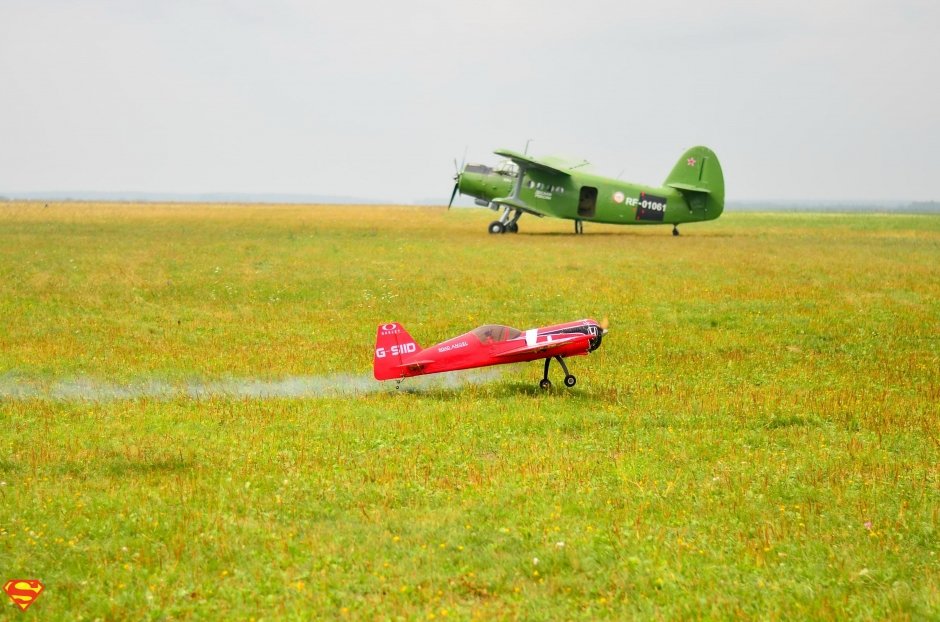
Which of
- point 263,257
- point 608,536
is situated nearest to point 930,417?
point 608,536

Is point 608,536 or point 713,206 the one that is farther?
point 713,206

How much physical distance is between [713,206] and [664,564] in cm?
4553

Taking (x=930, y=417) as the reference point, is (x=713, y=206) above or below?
above

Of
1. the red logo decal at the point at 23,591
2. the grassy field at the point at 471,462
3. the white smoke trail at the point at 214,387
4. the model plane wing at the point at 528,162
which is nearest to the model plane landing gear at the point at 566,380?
the grassy field at the point at 471,462

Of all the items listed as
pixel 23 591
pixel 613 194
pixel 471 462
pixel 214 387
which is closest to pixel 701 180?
pixel 613 194

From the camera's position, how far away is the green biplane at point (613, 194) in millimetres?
50625

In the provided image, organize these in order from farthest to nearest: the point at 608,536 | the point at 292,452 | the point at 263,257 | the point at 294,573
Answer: the point at 263,257, the point at 292,452, the point at 608,536, the point at 294,573

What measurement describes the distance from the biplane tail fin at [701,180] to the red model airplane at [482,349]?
37043mm

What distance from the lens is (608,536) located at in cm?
904

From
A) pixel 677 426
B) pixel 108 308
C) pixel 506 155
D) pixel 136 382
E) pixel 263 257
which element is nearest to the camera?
pixel 677 426

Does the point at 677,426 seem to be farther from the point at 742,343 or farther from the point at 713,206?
the point at 713,206

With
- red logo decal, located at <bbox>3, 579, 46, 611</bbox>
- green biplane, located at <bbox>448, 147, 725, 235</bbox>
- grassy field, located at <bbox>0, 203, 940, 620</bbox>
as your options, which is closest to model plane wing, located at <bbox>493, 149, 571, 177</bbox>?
green biplane, located at <bbox>448, 147, 725, 235</bbox>

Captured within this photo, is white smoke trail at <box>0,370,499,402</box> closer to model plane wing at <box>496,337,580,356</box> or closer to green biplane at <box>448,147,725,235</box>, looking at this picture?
model plane wing at <box>496,337,580,356</box>

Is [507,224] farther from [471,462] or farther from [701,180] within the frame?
[471,462]
